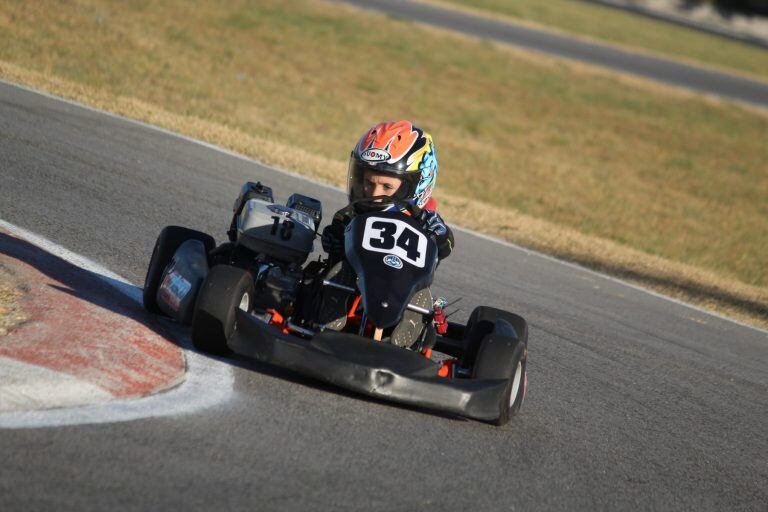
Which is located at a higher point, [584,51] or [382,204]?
[382,204]

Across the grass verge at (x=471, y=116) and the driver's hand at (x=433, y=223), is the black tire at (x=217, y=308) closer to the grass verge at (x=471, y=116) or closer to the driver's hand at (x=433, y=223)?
the driver's hand at (x=433, y=223)

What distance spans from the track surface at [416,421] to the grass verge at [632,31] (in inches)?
1092

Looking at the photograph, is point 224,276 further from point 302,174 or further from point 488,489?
point 302,174

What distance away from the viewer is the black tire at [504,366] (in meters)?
4.73

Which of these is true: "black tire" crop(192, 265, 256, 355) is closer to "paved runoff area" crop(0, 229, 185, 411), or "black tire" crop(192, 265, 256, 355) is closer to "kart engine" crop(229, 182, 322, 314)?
"paved runoff area" crop(0, 229, 185, 411)

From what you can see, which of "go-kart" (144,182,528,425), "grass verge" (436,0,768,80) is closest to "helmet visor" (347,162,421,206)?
"go-kart" (144,182,528,425)

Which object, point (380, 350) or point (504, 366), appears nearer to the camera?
point (380, 350)

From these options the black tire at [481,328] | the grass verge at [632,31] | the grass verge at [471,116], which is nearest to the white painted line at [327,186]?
the grass verge at [471,116]

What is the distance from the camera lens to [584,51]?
105 feet

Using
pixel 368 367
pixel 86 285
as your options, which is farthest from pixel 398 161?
pixel 86 285

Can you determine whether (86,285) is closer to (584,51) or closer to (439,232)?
(439,232)

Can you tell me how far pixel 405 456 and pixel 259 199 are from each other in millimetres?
2094

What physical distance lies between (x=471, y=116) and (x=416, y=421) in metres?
16.2

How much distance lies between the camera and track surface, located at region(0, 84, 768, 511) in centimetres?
339
